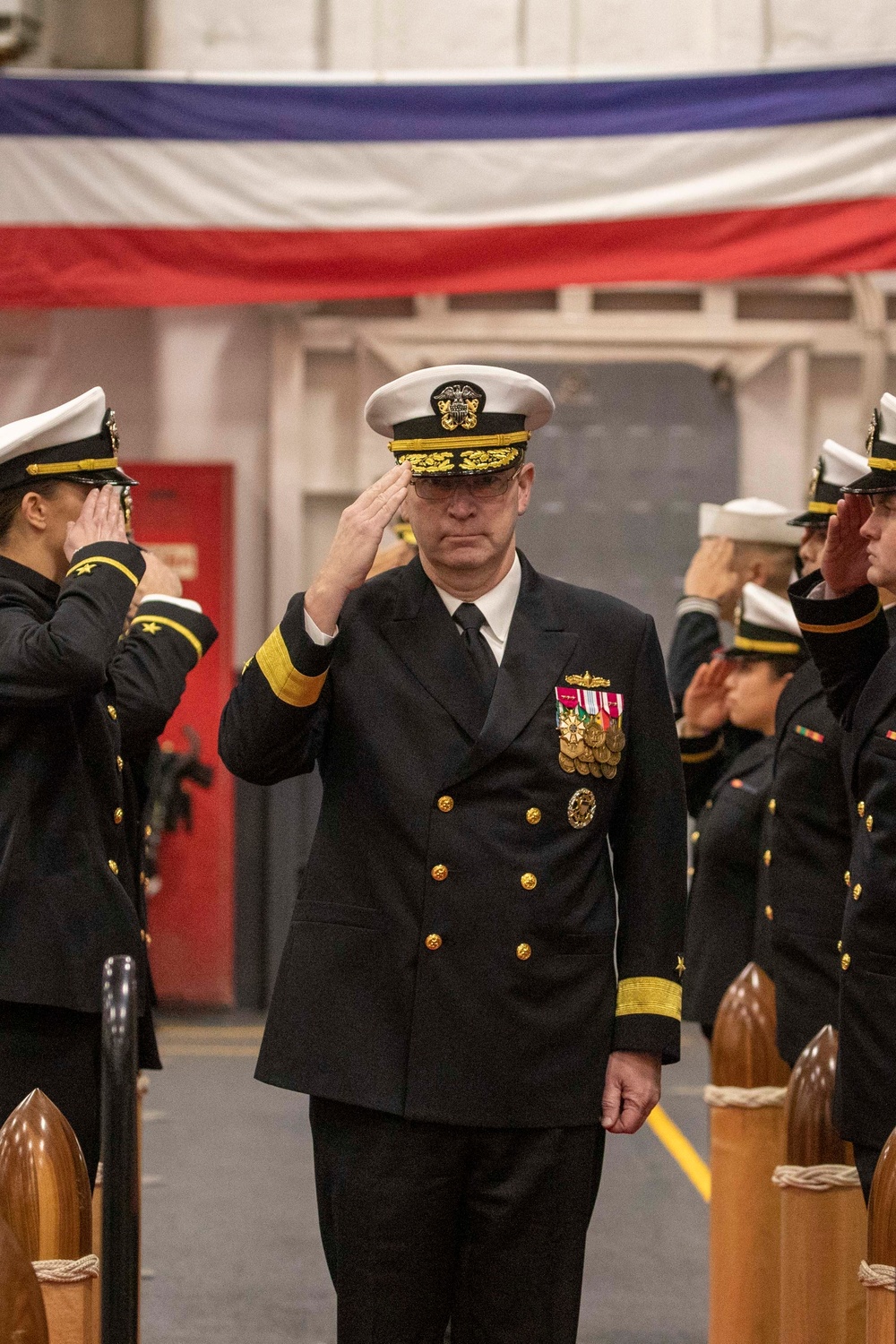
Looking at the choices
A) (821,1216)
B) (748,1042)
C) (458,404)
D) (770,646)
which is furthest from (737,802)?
(458,404)

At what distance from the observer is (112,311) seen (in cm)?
791

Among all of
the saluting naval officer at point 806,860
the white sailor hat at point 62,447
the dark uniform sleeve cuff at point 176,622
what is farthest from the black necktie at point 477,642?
the saluting naval officer at point 806,860

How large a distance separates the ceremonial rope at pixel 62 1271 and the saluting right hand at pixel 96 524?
983 mm

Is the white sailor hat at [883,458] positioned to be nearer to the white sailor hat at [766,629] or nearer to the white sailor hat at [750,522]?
the white sailor hat at [766,629]

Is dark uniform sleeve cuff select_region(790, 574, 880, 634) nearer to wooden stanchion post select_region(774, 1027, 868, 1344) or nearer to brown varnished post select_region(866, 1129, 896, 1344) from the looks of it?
wooden stanchion post select_region(774, 1027, 868, 1344)

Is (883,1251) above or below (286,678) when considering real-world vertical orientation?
below

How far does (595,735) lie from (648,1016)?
1.12ft

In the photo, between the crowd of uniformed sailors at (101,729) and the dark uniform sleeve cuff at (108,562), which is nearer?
the crowd of uniformed sailors at (101,729)

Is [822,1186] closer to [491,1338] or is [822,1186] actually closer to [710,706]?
[491,1338]

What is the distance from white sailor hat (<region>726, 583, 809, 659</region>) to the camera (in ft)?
13.1

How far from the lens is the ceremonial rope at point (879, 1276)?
6.14ft

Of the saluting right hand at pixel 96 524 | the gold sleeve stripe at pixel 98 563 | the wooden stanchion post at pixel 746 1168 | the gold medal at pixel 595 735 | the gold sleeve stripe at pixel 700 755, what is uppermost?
the saluting right hand at pixel 96 524

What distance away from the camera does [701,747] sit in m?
4.35

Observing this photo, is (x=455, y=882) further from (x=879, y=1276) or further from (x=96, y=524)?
(x=96, y=524)
